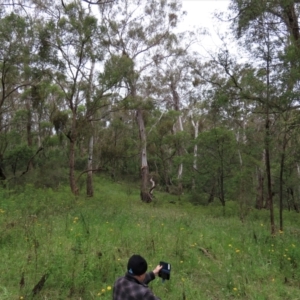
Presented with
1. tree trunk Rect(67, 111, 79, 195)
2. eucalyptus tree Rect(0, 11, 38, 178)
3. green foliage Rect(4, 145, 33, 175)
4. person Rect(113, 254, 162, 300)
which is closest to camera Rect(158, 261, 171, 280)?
person Rect(113, 254, 162, 300)

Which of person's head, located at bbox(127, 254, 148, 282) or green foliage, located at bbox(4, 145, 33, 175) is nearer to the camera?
person's head, located at bbox(127, 254, 148, 282)

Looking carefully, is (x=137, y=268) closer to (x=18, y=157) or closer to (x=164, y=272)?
(x=164, y=272)

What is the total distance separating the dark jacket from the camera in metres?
3.37

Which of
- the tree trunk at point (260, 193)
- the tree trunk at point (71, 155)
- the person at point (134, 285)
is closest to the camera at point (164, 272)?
the person at point (134, 285)

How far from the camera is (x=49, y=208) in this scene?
1007 cm

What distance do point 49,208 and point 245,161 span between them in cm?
970

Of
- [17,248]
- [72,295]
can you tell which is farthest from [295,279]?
[17,248]

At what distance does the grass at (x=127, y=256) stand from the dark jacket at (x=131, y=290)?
5.54 feet

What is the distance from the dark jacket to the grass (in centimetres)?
169

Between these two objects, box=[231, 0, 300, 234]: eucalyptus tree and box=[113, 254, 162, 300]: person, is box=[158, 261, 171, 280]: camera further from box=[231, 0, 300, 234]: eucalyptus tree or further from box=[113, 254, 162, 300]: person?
box=[231, 0, 300, 234]: eucalyptus tree

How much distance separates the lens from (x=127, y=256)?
6.55 m

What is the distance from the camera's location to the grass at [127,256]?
5281mm

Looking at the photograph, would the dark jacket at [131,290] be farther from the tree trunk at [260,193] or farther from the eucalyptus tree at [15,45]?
the tree trunk at [260,193]

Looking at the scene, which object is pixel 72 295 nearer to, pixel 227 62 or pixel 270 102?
pixel 270 102
